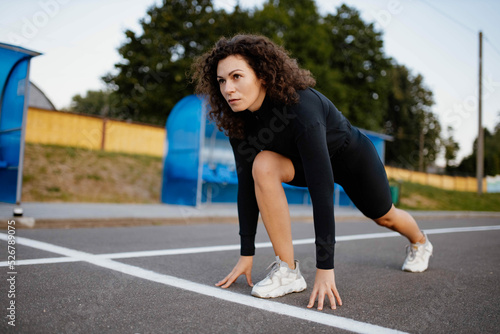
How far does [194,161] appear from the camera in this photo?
9602 millimetres

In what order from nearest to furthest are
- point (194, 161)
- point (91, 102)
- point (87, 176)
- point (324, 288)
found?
point (324, 288) < point (194, 161) < point (87, 176) < point (91, 102)

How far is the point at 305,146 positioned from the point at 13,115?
671 centimetres

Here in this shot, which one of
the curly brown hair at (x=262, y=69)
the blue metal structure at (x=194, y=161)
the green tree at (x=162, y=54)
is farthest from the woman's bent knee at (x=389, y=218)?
the green tree at (x=162, y=54)

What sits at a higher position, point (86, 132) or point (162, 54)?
point (162, 54)

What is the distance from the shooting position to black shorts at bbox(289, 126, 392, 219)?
Result: 2660 mm

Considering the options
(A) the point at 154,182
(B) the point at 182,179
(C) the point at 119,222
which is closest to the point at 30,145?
(A) the point at 154,182

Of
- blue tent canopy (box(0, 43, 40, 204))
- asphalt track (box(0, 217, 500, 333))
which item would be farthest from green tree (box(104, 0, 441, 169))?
asphalt track (box(0, 217, 500, 333))

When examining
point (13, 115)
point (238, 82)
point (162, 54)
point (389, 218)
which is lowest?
point (389, 218)

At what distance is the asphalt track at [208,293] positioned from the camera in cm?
185

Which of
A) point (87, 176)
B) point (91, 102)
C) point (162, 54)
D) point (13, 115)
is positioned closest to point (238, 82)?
point (13, 115)

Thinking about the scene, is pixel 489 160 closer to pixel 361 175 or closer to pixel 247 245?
pixel 361 175

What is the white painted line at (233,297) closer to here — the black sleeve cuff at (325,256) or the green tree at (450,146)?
the black sleeve cuff at (325,256)

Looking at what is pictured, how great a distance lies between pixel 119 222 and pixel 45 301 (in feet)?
14.1

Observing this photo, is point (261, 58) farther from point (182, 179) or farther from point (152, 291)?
point (182, 179)
